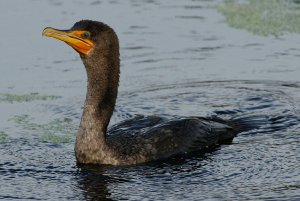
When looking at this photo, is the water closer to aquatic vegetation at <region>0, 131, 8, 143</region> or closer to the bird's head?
aquatic vegetation at <region>0, 131, 8, 143</region>

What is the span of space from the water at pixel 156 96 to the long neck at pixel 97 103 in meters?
0.24

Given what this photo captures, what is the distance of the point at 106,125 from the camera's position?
1032cm

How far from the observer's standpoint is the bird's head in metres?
10.1

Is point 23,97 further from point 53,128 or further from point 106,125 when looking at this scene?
point 106,125

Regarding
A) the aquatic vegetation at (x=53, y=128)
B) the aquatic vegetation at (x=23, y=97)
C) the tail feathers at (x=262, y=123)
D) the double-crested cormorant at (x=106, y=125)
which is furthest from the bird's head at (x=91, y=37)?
the aquatic vegetation at (x=23, y=97)

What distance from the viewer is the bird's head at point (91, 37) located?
10.1 m

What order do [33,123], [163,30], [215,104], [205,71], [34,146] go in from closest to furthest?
[34,146] < [33,123] < [215,104] < [205,71] < [163,30]

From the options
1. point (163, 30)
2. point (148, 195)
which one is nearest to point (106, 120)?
point (148, 195)

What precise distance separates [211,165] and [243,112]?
230 centimetres

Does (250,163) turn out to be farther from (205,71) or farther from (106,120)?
(205,71)

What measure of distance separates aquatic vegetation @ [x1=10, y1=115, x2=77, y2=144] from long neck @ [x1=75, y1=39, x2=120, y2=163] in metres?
0.91

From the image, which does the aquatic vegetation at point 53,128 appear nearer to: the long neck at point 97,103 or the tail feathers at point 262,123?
the long neck at point 97,103

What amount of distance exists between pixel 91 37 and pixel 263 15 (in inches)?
293

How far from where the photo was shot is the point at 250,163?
32.7 feet
